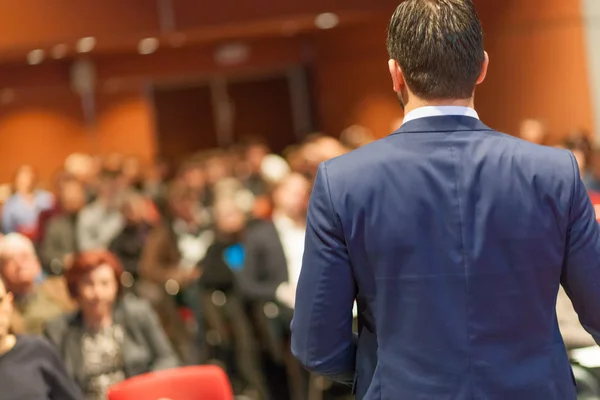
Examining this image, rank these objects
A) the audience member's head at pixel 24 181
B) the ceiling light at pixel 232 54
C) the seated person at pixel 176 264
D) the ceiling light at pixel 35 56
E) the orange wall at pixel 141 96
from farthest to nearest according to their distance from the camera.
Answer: the ceiling light at pixel 232 54 < the orange wall at pixel 141 96 < the ceiling light at pixel 35 56 < the audience member's head at pixel 24 181 < the seated person at pixel 176 264

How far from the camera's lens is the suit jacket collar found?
1734mm

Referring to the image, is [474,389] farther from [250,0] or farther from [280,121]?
[280,121]

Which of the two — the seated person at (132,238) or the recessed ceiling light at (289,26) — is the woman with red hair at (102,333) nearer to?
the seated person at (132,238)

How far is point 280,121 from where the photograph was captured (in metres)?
16.5

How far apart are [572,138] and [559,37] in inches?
54.8

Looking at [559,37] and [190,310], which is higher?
[559,37]

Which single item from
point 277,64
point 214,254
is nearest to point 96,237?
point 214,254

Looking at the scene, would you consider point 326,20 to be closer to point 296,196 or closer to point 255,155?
point 255,155

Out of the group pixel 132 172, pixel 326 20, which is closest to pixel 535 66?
pixel 326 20

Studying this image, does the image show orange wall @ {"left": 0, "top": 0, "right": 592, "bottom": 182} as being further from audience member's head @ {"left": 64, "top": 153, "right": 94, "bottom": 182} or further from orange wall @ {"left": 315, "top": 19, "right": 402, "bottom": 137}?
audience member's head @ {"left": 64, "top": 153, "right": 94, "bottom": 182}

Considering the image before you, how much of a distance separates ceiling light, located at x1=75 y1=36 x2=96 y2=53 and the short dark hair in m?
10.1

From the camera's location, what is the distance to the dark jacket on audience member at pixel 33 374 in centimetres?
323

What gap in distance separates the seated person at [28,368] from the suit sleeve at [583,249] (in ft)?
6.91

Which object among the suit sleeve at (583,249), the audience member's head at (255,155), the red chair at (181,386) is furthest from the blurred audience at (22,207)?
the suit sleeve at (583,249)
